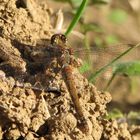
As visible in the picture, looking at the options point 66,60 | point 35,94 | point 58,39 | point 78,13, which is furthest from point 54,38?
point 35,94

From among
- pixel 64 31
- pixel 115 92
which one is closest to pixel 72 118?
pixel 64 31

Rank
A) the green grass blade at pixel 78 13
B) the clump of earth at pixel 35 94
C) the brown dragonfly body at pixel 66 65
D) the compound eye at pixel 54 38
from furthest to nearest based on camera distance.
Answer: the green grass blade at pixel 78 13
the compound eye at pixel 54 38
the brown dragonfly body at pixel 66 65
the clump of earth at pixel 35 94

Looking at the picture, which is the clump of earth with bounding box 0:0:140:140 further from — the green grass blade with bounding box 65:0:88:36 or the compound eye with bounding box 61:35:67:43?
the green grass blade with bounding box 65:0:88:36

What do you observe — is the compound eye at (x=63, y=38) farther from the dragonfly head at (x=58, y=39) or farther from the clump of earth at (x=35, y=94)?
the clump of earth at (x=35, y=94)

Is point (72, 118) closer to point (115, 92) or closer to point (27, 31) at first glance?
point (27, 31)

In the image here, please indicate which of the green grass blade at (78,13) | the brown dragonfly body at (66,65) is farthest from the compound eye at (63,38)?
the green grass blade at (78,13)

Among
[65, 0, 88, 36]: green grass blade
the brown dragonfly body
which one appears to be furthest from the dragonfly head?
[65, 0, 88, 36]: green grass blade
